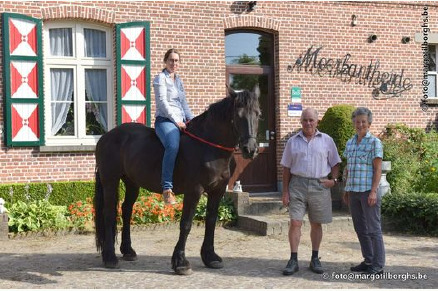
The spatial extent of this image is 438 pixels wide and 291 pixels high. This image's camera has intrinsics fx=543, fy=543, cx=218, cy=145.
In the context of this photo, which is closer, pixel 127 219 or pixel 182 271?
pixel 182 271

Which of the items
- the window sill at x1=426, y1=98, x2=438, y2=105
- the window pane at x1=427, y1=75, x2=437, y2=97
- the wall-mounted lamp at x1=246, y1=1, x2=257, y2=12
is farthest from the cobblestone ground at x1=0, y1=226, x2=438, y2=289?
the window pane at x1=427, y1=75, x2=437, y2=97

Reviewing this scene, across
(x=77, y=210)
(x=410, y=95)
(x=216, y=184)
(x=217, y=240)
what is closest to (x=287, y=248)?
(x=217, y=240)

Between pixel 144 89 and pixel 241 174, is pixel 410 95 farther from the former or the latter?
pixel 144 89

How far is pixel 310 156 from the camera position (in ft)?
18.6

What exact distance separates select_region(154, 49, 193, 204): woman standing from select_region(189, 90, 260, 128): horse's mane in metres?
0.29

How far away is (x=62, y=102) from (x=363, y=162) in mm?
6663

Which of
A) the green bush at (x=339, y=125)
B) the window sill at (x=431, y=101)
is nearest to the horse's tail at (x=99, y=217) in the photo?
the green bush at (x=339, y=125)

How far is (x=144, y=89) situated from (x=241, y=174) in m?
2.65

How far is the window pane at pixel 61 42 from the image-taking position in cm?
1031

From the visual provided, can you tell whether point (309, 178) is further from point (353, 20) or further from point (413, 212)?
point (353, 20)

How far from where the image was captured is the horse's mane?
5414 millimetres

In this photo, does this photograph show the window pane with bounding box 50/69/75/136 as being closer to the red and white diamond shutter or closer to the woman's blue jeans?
the red and white diamond shutter

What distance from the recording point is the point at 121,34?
34.1 feet

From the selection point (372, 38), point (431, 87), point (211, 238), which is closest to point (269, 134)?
point (372, 38)
